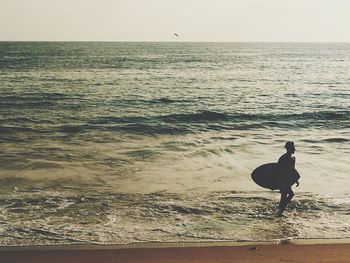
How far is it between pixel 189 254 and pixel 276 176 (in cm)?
333

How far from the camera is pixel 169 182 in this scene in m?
12.2

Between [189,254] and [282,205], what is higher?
[282,205]

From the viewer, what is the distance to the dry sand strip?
663 centimetres

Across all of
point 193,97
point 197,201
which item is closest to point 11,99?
point 193,97

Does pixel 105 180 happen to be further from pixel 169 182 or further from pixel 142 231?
pixel 142 231

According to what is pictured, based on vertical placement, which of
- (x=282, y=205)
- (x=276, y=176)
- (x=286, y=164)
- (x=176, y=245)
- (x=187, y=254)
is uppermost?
(x=286, y=164)

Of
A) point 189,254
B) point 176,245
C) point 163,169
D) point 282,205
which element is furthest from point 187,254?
point 163,169

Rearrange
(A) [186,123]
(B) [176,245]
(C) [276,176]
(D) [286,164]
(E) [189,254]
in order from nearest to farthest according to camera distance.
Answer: (E) [189,254]
(B) [176,245]
(D) [286,164]
(C) [276,176]
(A) [186,123]

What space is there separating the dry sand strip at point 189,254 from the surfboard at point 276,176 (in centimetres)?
198

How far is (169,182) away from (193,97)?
2383 cm

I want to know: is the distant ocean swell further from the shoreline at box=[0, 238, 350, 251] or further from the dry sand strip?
the dry sand strip

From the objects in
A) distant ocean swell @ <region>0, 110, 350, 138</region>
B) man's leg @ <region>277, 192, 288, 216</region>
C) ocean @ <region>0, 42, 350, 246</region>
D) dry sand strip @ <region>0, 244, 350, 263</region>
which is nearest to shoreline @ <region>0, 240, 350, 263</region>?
dry sand strip @ <region>0, 244, 350, 263</region>

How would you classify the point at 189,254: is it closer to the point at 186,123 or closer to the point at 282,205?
the point at 282,205

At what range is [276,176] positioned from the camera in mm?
9289
